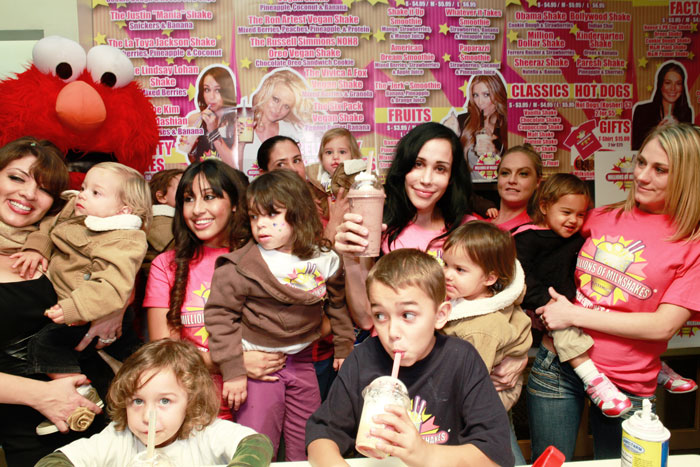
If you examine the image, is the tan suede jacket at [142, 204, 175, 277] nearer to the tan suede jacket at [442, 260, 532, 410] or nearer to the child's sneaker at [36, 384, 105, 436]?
the child's sneaker at [36, 384, 105, 436]

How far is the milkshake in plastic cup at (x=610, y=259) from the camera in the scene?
1.99 meters

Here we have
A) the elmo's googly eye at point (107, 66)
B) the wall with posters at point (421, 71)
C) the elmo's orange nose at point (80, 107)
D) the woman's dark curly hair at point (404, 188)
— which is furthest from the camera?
the wall with posters at point (421, 71)

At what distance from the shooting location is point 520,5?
332 cm

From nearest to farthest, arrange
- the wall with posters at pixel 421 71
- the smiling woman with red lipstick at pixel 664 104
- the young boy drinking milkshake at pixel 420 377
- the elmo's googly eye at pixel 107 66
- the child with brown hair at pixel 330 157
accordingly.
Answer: the young boy drinking milkshake at pixel 420 377, the elmo's googly eye at pixel 107 66, the child with brown hair at pixel 330 157, the wall with posters at pixel 421 71, the smiling woman with red lipstick at pixel 664 104

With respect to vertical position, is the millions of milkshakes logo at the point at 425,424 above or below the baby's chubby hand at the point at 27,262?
below

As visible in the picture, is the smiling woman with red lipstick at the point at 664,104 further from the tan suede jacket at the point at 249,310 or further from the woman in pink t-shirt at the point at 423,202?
the tan suede jacket at the point at 249,310

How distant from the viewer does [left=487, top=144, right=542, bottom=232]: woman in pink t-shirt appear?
279 cm

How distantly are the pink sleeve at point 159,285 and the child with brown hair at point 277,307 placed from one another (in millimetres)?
273

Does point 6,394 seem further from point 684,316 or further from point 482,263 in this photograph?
point 684,316

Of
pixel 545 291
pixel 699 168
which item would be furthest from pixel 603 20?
pixel 545 291

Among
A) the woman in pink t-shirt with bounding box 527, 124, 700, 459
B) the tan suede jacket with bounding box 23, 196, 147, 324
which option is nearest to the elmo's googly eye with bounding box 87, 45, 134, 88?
the tan suede jacket with bounding box 23, 196, 147, 324

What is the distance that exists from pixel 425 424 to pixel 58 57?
2406 mm

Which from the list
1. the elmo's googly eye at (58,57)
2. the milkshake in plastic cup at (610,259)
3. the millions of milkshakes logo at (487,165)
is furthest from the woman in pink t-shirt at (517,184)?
the elmo's googly eye at (58,57)

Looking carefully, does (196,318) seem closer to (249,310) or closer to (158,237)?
(249,310)
